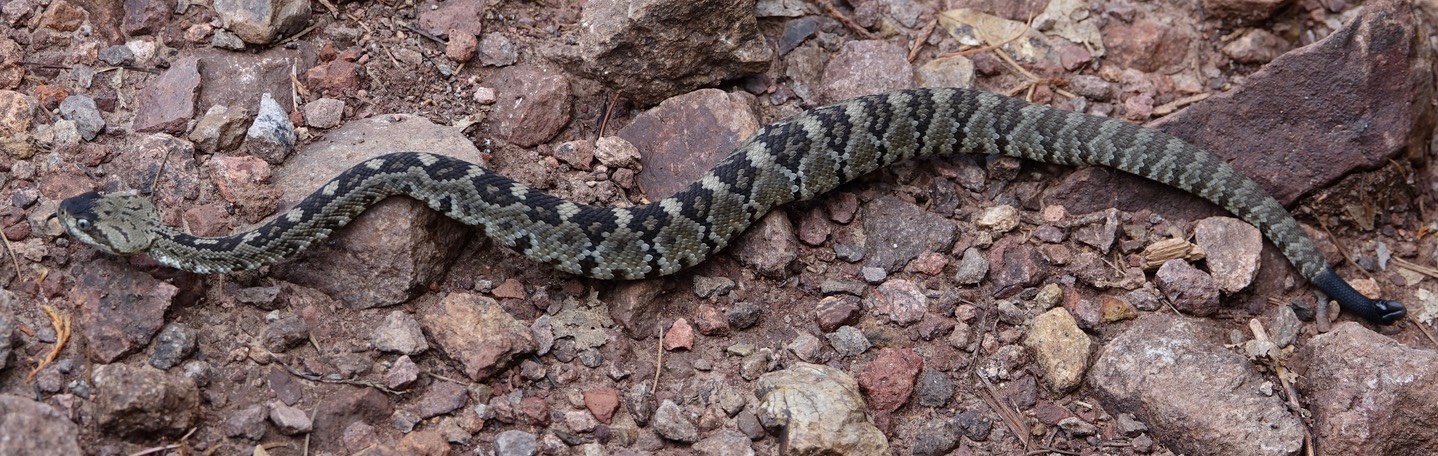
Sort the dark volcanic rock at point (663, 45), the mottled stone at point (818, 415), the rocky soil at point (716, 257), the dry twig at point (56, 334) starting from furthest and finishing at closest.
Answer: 1. the dark volcanic rock at point (663, 45)
2. the rocky soil at point (716, 257)
3. the mottled stone at point (818, 415)
4. the dry twig at point (56, 334)

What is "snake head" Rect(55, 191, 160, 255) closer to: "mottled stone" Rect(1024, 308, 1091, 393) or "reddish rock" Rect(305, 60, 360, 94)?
"reddish rock" Rect(305, 60, 360, 94)

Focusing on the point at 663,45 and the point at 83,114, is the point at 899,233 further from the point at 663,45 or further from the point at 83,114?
the point at 83,114

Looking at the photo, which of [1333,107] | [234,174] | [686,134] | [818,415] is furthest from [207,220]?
[1333,107]

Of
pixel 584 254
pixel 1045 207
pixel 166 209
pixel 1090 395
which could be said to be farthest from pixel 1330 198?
pixel 166 209

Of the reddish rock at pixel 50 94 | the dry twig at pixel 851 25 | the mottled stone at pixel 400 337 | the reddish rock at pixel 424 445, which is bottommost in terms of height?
the reddish rock at pixel 424 445

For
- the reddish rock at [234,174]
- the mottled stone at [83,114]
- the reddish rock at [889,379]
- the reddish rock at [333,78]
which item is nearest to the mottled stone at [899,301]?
the reddish rock at [889,379]

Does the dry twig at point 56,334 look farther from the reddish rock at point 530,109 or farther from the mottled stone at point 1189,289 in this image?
the mottled stone at point 1189,289
